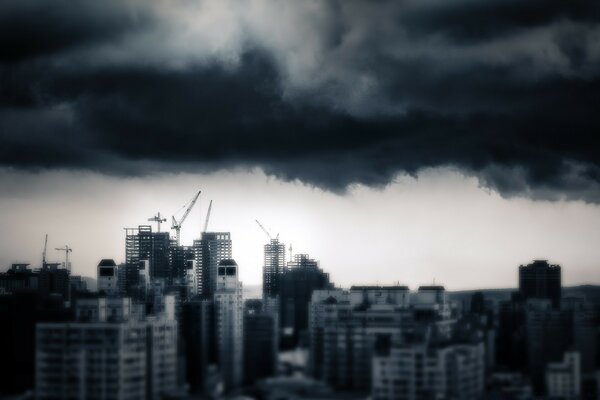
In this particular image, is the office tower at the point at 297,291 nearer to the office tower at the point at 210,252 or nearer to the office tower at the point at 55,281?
the office tower at the point at 210,252

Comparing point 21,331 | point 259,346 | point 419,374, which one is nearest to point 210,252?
point 21,331

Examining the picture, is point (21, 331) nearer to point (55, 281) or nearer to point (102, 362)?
point (102, 362)

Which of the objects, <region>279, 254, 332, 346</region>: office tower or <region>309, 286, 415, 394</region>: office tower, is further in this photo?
<region>279, 254, 332, 346</region>: office tower

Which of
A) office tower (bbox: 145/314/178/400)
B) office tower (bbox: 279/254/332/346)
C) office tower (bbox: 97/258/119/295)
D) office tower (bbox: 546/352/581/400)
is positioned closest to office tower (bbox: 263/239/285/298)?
office tower (bbox: 279/254/332/346)

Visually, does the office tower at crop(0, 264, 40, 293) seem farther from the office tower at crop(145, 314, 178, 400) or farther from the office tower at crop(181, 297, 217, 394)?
the office tower at crop(145, 314, 178, 400)

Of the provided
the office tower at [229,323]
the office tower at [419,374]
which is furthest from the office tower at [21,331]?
the office tower at [419,374]

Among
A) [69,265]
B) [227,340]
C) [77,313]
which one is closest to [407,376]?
[227,340]

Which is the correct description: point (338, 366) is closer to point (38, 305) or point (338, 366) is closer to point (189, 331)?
point (189, 331)

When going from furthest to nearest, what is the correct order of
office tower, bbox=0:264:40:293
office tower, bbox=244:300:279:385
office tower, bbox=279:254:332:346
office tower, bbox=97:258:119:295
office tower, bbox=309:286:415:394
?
office tower, bbox=0:264:40:293, office tower, bbox=97:258:119:295, office tower, bbox=279:254:332:346, office tower, bbox=244:300:279:385, office tower, bbox=309:286:415:394
